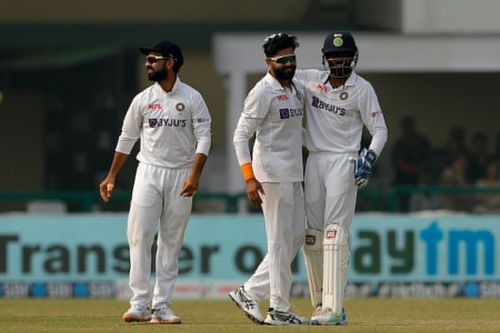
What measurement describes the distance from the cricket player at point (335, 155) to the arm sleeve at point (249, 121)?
0.41 meters

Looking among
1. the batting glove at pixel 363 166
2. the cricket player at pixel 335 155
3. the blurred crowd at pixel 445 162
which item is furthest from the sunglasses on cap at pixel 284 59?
the blurred crowd at pixel 445 162

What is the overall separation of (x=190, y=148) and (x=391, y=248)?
775cm

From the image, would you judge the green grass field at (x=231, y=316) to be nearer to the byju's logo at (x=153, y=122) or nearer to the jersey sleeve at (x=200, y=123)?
the jersey sleeve at (x=200, y=123)

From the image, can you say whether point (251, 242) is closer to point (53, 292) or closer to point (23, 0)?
point (53, 292)

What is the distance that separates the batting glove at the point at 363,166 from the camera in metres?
13.2

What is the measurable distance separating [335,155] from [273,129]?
0.49 metres

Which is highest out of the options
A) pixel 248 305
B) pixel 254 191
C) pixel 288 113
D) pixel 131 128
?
pixel 288 113

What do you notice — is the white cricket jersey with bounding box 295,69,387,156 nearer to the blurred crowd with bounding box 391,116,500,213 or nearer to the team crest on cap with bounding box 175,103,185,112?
the team crest on cap with bounding box 175,103,185,112

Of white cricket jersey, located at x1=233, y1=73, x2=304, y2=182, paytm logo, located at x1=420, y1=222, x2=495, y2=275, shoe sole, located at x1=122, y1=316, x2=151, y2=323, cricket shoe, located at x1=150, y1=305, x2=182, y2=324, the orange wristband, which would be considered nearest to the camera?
the orange wristband

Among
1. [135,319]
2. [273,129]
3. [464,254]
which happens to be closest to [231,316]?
[135,319]

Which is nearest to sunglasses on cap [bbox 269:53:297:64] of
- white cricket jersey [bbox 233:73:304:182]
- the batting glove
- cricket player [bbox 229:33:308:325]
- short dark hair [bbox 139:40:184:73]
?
cricket player [bbox 229:33:308:325]

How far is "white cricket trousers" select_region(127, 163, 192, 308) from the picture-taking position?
45.4 ft

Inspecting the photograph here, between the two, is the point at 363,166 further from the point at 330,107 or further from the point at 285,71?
the point at 285,71

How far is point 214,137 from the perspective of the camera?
28891mm
